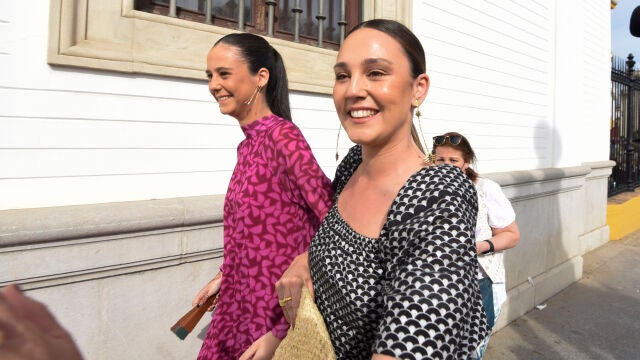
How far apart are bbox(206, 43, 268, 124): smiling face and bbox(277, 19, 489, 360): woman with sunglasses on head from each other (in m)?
0.69

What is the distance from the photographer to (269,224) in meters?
1.65

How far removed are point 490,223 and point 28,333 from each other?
9.35 ft

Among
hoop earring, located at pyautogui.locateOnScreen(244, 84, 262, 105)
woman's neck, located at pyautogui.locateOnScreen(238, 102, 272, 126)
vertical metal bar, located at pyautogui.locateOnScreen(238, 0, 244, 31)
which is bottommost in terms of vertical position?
woman's neck, located at pyautogui.locateOnScreen(238, 102, 272, 126)

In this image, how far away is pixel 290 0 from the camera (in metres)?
3.81

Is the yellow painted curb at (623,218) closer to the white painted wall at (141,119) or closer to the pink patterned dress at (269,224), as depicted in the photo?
the white painted wall at (141,119)

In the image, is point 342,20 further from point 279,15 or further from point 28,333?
point 28,333

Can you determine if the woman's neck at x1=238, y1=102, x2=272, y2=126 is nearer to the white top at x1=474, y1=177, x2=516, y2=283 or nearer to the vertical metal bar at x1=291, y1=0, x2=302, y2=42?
the white top at x1=474, y1=177, x2=516, y2=283

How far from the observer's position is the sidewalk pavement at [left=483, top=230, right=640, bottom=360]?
14.4 ft

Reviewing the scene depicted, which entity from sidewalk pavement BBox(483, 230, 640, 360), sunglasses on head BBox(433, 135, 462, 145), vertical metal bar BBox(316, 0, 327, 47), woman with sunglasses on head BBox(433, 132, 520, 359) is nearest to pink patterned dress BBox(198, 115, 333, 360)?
woman with sunglasses on head BBox(433, 132, 520, 359)

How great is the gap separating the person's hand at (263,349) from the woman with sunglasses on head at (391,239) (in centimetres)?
30

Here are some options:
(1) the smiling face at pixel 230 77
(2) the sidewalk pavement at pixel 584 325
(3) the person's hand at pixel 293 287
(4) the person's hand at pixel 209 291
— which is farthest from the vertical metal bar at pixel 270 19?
(2) the sidewalk pavement at pixel 584 325

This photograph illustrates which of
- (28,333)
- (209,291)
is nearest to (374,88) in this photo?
(28,333)

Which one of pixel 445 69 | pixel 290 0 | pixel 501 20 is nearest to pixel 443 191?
pixel 290 0

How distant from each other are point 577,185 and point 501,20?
310cm
